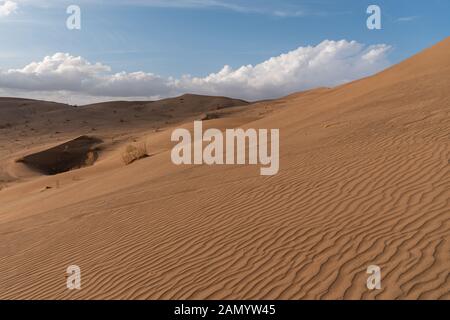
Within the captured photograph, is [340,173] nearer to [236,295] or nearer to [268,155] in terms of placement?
[268,155]

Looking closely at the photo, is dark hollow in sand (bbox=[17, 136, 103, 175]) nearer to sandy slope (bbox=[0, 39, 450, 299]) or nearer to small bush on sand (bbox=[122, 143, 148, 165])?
small bush on sand (bbox=[122, 143, 148, 165])

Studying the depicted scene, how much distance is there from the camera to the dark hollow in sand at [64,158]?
2298 centimetres

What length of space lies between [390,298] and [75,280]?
3770 mm

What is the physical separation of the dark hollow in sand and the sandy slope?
11773mm

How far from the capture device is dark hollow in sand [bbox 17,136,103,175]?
905 inches

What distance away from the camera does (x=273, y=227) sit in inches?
236

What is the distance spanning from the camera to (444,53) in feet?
63.7

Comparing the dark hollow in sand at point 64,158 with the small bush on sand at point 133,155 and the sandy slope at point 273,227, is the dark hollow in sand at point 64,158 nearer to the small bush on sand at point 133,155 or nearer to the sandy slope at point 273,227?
the small bush on sand at point 133,155

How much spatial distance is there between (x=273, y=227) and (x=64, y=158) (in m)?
20.8

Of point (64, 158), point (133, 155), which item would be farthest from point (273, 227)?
point (64, 158)

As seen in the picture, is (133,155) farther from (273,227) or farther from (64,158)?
(273,227)

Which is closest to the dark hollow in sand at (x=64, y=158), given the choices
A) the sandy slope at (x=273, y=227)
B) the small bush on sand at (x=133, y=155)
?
the small bush on sand at (x=133, y=155)

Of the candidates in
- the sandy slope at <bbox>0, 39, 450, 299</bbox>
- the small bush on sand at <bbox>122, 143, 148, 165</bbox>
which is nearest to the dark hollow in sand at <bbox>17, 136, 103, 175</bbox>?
the small bush on sand at <bbox>122, 143, 148, 165</bbox>

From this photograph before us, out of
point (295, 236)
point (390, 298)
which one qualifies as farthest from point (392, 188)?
point (390, 298)
